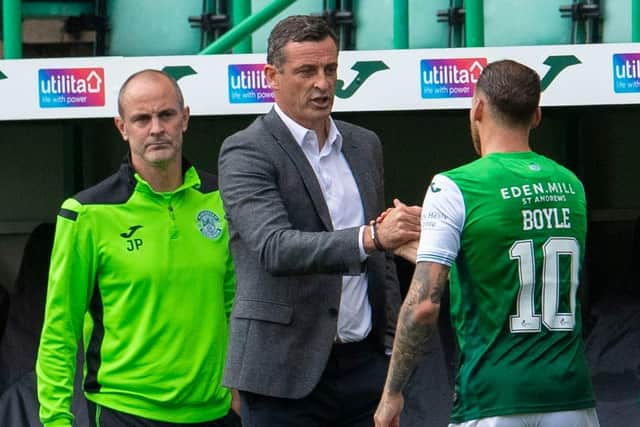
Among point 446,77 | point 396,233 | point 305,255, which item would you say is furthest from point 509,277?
point 446,77

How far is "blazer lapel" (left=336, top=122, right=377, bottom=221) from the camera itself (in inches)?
142

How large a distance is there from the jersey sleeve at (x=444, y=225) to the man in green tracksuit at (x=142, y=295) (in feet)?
3.09

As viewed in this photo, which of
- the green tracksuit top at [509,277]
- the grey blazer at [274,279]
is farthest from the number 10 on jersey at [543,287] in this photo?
the grey blazer at [274,279]

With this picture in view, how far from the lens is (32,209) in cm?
716

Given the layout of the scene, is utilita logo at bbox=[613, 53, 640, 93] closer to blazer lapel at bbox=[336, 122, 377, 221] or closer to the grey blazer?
blazer lapel at bbox=[336, 122, 377, 221]

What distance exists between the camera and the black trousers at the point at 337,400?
349 cm

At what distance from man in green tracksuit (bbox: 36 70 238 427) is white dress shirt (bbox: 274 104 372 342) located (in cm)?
45

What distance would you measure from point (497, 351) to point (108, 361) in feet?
3.93

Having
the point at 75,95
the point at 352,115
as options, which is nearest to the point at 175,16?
the point at 352,115

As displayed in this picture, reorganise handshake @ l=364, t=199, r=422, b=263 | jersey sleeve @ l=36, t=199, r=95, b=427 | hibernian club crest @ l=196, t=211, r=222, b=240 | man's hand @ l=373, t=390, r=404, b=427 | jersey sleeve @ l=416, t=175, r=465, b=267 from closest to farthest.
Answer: jersey sleeve @ l=416, t=175, r=465, b=267 → man's hand @ l=373, t=390, r=404, b=427 → handshake @ l=364, t=199, r=422, b=263 → jersey sleeve @ l=36, t=199, r=95, b=427 → hibernian club crest @ l=196, t=211, r=222, b=240

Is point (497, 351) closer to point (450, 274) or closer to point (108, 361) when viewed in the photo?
point (450, 274)

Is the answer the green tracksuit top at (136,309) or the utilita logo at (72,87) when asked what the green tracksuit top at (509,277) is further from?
the utilita logo at (72,87)

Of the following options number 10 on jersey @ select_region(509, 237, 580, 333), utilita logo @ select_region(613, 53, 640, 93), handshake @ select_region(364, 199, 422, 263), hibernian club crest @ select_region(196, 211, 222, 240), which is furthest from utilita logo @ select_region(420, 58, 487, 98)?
number 10 on jersey @ select_region(509, 237, 580, 333)

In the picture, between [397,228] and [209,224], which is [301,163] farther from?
[209,224]
